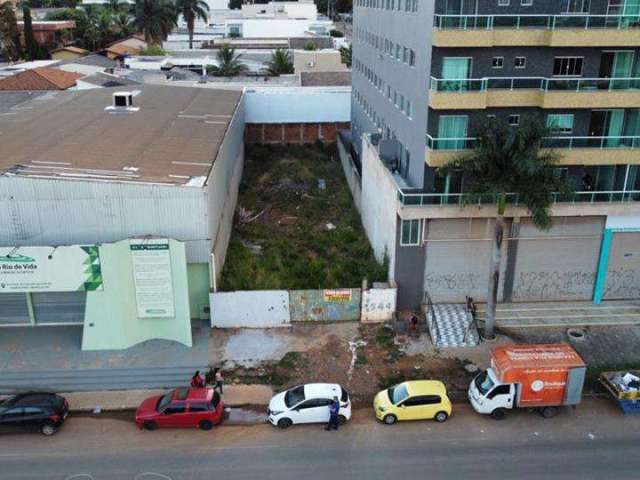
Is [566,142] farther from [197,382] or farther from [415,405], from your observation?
[197,382]

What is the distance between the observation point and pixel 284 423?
22.5 meters

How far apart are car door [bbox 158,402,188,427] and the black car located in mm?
3617

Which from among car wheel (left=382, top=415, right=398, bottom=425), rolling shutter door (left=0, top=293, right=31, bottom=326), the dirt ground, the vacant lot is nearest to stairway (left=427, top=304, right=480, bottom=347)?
the dirt ground

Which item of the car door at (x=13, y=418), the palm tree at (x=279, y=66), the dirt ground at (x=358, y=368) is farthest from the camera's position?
the palm tree at (x=279, y=66)

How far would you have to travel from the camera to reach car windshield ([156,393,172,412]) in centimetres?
2250

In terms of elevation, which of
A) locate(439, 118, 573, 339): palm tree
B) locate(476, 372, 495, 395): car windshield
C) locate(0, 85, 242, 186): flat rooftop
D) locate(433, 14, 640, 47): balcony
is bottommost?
locate(476, 372, 495, 395): car windshield

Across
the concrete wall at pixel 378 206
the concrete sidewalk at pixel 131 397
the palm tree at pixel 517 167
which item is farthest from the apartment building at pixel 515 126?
the concrete sidewalk at pixel 131 397

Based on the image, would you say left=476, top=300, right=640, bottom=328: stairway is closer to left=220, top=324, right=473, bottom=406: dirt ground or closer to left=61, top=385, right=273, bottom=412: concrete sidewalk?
left=220, top=324, right=473, bottom=406: dirt ground

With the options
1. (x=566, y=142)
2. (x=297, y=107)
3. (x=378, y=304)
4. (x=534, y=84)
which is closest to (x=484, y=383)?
(x=378, y=304)

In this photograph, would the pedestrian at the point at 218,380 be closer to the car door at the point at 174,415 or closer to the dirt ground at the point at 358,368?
the dirt ground at the point at 358,368

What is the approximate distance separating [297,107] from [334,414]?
39784mm

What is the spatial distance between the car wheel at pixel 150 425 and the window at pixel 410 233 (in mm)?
13187

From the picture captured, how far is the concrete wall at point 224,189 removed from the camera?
29.7 metres

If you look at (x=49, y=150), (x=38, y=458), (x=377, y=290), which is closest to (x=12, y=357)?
(x=38, y=458)
